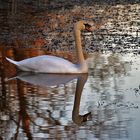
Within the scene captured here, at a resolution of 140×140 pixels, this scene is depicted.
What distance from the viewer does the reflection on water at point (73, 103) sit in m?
7.20

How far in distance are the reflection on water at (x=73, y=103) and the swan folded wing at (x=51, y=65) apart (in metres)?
0.13

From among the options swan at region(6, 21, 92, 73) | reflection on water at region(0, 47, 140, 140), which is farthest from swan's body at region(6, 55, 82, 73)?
reflection on water at region(0, 47, 140, 140)

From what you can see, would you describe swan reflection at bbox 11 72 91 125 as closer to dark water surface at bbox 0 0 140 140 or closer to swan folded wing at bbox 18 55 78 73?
dark water surface at bbox 0 0 140 140

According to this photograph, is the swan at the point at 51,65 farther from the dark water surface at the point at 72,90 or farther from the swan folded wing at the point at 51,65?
the dark water surface at the point at 72,90

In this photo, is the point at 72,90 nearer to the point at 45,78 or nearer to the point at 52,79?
the point at 52,79

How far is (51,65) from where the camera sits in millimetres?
10742

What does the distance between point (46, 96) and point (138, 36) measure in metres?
7.43

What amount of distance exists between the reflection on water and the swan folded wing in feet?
0.43

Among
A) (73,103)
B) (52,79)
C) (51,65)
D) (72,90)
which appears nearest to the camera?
(73,103)

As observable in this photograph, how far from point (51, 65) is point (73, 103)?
2.23m

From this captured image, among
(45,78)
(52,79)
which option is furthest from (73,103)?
(45,78)

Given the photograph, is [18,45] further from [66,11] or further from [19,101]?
[66,11]

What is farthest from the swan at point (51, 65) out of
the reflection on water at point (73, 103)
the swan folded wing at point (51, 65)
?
the reflection on water at point (73, 103)

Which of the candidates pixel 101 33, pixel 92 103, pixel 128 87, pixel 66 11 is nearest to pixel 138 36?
pixel 101 33
